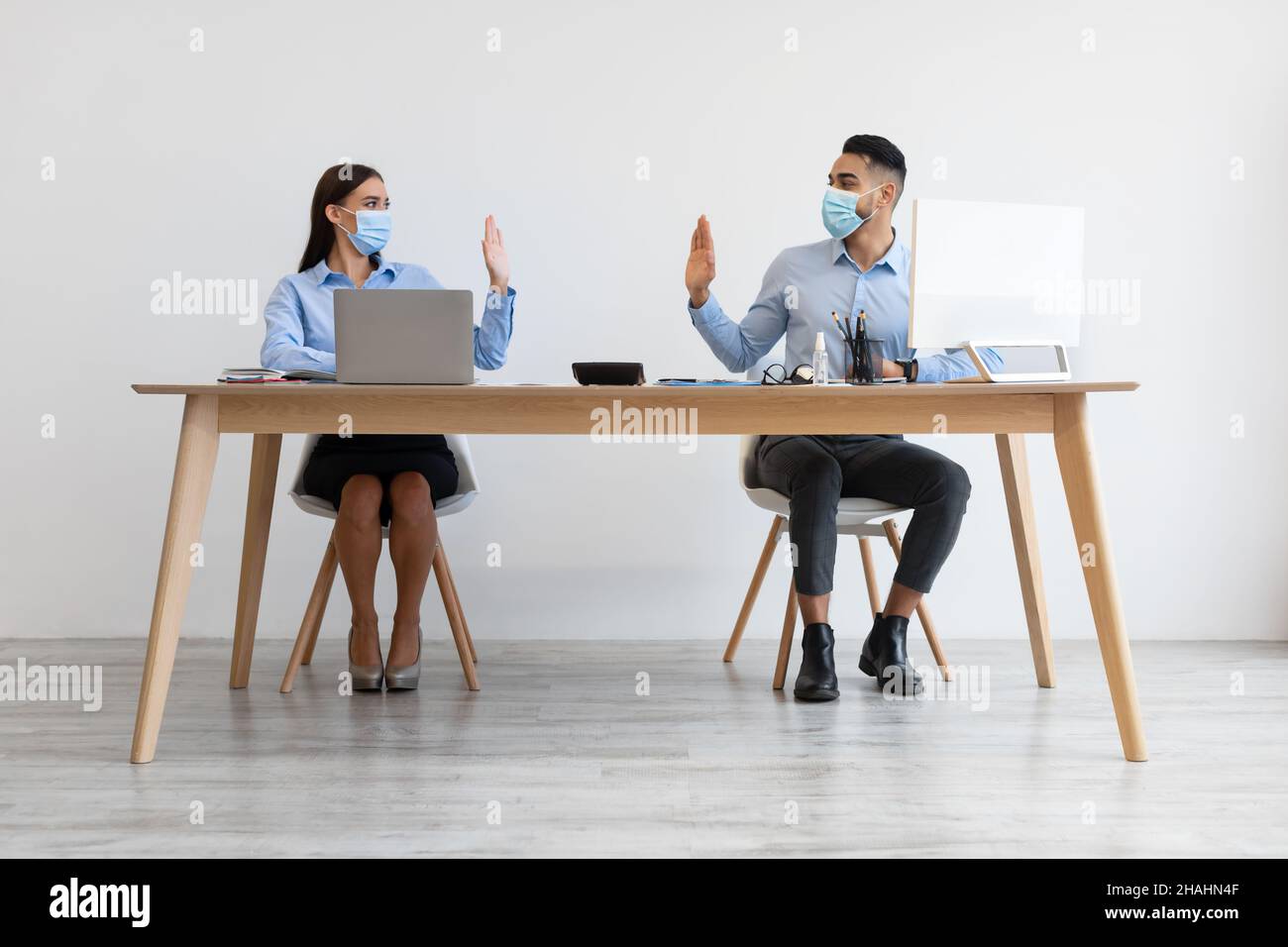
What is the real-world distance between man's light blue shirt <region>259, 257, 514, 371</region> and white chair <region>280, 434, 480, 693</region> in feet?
0.71

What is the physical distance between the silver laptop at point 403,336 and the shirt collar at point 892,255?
118 centimetres

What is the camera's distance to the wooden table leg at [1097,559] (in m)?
2.19

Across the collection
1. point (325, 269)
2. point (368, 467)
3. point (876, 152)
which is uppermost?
point (876, 152)

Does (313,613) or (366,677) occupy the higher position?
(313,613)

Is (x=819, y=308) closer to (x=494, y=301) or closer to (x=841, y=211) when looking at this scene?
(x=841, y=211)

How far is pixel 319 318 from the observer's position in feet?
9.68

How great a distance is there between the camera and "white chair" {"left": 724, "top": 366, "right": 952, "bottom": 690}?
274 centimetres

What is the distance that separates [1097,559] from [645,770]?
90cm

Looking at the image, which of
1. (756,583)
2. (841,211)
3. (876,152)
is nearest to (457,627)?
(756,583)

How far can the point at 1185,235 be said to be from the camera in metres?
3.59

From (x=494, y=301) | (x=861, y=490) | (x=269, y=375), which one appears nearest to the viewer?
(x=269, y=375)

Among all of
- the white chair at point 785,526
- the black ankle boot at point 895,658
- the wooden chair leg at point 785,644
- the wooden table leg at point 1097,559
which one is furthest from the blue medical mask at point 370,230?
the wooden table leg at point 1097,559

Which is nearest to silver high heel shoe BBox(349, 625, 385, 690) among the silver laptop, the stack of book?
the stack of book
